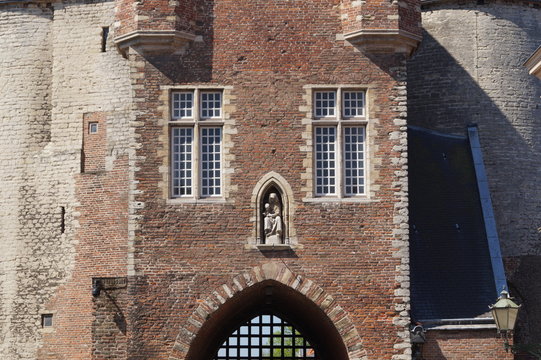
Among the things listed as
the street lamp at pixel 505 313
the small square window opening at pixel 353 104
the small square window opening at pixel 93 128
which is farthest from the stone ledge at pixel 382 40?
the small square window opening at pixel 93 128

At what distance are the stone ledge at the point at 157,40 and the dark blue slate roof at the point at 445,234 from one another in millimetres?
6606

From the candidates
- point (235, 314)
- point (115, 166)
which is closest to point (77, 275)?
point (115, 166)

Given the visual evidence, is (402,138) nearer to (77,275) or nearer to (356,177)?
(356,177)

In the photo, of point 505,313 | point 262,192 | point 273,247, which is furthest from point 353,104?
point 505,313

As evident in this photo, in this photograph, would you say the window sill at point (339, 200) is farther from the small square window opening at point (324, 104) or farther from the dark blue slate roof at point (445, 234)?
the dark blue slate roof at point (445, 234)

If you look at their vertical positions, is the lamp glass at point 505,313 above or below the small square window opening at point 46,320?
below

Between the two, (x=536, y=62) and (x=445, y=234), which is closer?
(x=536, y=62)

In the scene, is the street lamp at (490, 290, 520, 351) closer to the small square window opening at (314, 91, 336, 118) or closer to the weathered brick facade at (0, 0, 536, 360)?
the weathered brick facade at (0, 0, 536, 360)

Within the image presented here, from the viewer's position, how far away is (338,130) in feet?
94.4

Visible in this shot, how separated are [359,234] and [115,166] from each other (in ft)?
31.9

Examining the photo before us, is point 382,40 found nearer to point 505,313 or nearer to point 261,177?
point 261,177

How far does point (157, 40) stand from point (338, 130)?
4242 millimetres

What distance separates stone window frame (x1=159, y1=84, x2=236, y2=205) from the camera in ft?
93.7

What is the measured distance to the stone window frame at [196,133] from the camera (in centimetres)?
2856
